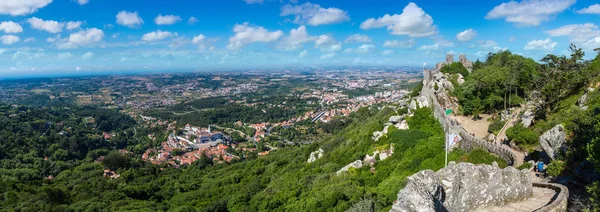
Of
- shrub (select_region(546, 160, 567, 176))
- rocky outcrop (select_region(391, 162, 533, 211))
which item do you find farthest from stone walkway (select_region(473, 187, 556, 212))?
shrub (select_region(546, 160, 567, 176))

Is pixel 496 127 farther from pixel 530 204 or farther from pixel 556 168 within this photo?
pixel 530 204

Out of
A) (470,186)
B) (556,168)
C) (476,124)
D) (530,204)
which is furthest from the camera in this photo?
(476,124)

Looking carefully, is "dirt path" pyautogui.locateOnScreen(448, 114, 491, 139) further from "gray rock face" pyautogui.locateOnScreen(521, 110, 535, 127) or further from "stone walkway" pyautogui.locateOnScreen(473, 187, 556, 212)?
"stone walkway" pyautogui.locateOnScreen(473, 187, 556, 212)

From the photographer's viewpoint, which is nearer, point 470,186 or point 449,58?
point 470,186

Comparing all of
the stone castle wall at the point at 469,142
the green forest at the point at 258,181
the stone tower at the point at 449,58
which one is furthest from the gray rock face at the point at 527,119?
the stone tower at the point at 449,58

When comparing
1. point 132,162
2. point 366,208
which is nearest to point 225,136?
point 132,162

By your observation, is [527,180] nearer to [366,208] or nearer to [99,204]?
[366,208]

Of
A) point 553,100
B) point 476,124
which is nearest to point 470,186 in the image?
point 553,100
